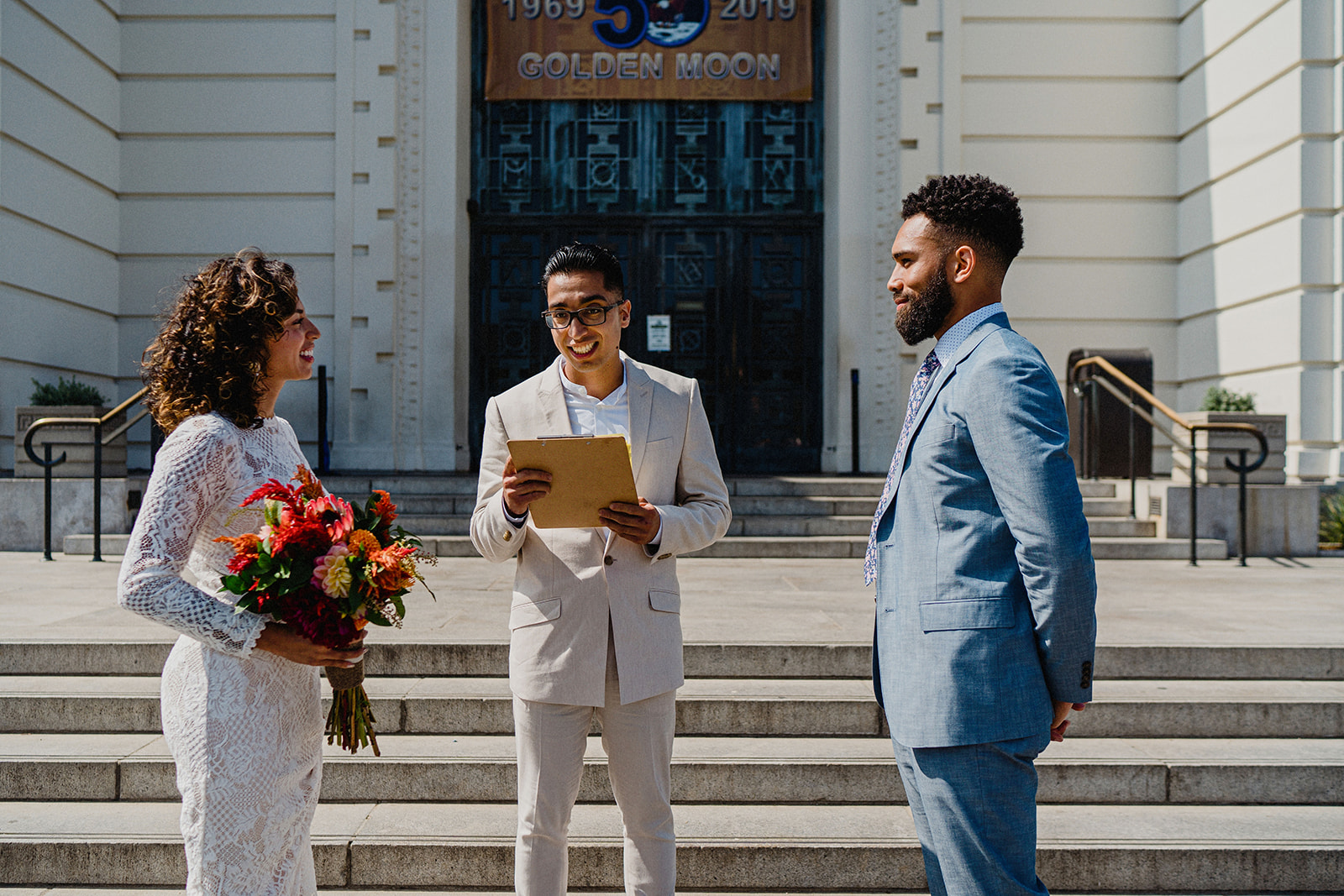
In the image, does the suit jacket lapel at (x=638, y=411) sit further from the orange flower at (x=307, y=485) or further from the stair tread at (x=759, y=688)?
the stair tread at (x=759, y=688)

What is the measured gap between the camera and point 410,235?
38.4ft

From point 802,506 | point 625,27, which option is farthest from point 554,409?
point 625,27

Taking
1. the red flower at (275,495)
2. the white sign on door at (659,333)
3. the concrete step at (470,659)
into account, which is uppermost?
the white sign on door at (659,333)

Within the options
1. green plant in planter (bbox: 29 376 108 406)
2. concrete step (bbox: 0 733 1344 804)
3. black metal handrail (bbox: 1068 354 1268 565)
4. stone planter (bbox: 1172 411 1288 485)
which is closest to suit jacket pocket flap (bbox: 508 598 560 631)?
concrete step (bbox: 0 733 1344 804)

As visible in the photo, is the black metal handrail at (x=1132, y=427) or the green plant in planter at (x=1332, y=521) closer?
the black metal handrail at (x=1132, y=427)

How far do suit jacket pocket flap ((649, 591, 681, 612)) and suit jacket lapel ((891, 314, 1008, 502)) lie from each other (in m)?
0.77

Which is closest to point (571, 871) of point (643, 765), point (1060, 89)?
point (643, 765)

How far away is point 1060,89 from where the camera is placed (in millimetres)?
11664

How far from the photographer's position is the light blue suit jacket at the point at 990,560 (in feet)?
6.41

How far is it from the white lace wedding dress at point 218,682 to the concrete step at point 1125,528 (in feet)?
25.8

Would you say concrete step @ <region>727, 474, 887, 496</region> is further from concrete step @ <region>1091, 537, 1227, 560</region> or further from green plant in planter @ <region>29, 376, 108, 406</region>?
green plant in planter @ <region>29, 376, 108, 406</region>

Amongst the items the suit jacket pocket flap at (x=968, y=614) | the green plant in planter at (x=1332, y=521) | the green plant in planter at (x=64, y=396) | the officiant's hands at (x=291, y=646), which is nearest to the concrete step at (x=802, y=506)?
the green plant in planter at (x=1332, y=521)

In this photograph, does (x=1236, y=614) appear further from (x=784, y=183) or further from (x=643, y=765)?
(x=784, y=183)

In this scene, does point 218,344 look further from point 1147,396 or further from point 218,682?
point 1147,396
